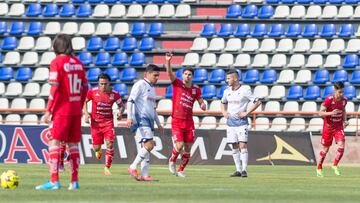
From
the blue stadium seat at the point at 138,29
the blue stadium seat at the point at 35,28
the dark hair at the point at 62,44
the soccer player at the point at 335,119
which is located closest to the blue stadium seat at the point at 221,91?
the blue stadium seat at the point at 138,29

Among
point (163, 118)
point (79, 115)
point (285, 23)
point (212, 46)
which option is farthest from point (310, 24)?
point (79, 115)

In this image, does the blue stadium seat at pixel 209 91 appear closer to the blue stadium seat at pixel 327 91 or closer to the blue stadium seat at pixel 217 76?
the blue stadium seat at pixel 217 76

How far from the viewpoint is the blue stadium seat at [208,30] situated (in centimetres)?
3791

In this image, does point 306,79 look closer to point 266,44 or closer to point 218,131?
point 266,44

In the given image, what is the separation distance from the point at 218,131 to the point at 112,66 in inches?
316

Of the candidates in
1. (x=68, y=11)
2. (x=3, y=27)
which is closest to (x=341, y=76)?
(x=68, y=11)

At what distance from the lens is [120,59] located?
3741 cm

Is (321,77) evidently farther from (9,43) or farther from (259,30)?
(9,43)

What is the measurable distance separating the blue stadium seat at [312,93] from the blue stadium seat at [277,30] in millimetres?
2929

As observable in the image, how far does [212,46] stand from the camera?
37500mm

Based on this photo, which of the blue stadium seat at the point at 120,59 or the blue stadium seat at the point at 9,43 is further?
the blue stadium seat at the point at 9,43

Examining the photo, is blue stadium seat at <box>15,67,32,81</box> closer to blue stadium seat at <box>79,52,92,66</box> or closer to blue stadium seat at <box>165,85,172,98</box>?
blue stadium seat at <box>79,52,92,66</box>

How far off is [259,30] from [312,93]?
3800mm

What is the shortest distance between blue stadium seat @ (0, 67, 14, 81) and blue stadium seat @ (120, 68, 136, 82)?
4342 millimetres
